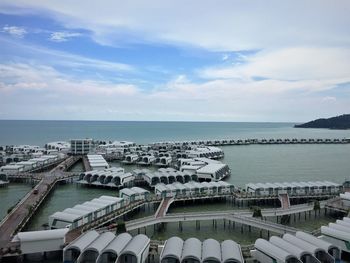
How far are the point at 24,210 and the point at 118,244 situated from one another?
16.3 m

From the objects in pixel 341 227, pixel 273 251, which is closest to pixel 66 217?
pixel 273 251

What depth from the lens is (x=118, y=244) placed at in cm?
2402

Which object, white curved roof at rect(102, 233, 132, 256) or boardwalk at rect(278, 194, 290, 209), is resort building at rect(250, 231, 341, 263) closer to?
white curved roof at rect(102, 233, 132, 256)

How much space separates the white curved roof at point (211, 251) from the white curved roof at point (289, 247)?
3895mm

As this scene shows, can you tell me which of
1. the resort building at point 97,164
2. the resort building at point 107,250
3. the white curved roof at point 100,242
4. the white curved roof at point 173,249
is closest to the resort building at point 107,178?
the resort building at point 97,164

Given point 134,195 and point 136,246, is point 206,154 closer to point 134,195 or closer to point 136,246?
point 134,195

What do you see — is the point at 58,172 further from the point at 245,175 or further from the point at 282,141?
the point at 282,141

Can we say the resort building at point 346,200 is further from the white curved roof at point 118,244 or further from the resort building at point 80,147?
the resort building at point 80,147

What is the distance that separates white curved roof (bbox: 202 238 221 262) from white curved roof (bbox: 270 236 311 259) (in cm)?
390

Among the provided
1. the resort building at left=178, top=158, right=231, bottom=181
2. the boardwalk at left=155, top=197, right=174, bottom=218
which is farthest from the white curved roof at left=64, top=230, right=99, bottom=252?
the resort building at left=178, top=158, right=231, bottom=181

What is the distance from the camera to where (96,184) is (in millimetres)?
51781

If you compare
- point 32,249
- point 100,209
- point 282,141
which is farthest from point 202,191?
point 282,141

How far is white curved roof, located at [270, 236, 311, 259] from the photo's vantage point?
74.8 ft

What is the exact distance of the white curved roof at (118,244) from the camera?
23172mm
